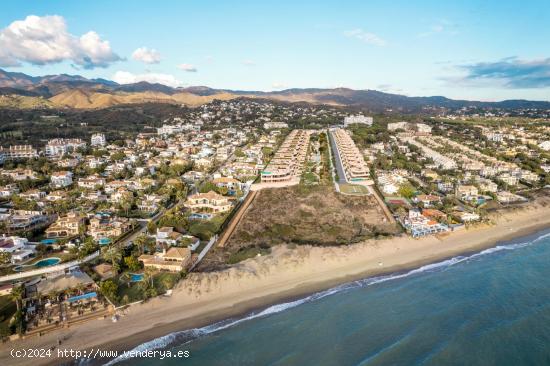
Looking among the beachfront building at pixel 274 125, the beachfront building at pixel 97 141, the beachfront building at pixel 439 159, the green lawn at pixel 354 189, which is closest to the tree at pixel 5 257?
the green lawn at pixel 354 189

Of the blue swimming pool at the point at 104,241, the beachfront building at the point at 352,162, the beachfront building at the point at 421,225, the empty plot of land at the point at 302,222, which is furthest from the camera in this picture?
the beachfront building at the point at 352,162

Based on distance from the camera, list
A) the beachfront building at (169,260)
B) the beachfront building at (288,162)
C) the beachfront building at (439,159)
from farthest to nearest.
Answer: the beachfront building at (439,159), the beachfront building at (288,162), the beachfront building at (169,260)

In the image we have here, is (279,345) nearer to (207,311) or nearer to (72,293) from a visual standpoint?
(207,311)

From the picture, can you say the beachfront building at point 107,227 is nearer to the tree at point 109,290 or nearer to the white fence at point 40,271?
the white fence at point 40,271

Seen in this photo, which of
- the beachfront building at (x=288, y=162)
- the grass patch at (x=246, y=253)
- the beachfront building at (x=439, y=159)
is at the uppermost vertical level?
the beachfront building at (x=439, y=159)

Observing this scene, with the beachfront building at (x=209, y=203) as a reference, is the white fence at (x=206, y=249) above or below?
below

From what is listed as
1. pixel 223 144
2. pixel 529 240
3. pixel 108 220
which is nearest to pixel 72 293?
pixel 108 220

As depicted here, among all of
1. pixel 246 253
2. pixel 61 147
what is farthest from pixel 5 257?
pixel 61 147

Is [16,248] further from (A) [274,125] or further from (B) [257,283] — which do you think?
(A) [274,125]
